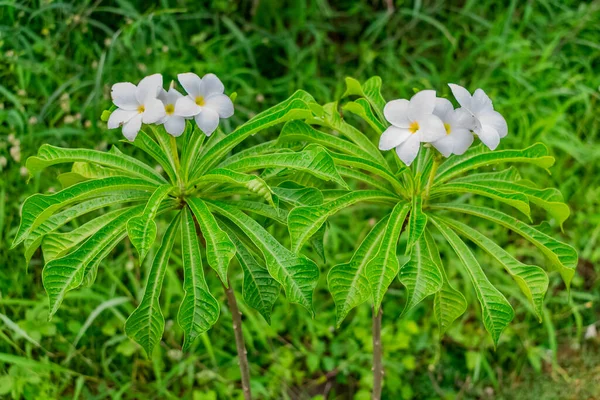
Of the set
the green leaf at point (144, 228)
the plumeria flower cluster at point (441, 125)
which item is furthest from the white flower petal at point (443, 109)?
the green leaf at point (144, 228)

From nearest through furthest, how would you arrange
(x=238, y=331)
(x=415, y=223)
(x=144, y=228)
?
(x=144, y=228), (x=415, y=223), (x=238, y=331)

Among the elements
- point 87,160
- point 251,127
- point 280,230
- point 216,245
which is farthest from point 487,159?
point 280,230

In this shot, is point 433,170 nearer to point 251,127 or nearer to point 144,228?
point 251,127

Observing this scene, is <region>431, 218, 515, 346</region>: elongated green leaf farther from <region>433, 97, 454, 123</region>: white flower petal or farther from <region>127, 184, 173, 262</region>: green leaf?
<region>127, 184, 173, 262</region>: green leaf

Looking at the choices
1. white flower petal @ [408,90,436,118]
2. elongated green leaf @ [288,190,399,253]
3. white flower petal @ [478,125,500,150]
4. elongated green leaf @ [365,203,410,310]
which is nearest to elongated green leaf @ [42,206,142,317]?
elongated green leaf @ [288,190,399,253]

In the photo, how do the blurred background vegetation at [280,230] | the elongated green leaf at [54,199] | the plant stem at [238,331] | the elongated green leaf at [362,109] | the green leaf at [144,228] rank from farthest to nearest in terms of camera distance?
1. the blurred background vegetation at [280,230]
2. the plant stem at [238,331]
3. the elongated green leaf at [362,109]
4. the elongated green leaf at [54,199]
5. the green leaf at [144,228]

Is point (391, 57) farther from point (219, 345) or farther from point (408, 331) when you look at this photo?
point (219, 345)

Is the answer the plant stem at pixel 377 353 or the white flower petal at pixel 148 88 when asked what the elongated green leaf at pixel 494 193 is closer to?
the plant stem at pixel 377 353
